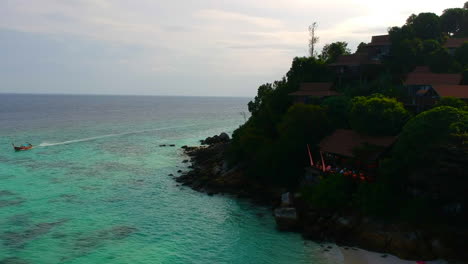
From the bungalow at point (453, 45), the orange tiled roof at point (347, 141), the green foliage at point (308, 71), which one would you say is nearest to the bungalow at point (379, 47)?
the bungalow at point (453, 45)

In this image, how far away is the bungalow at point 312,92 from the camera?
1695 inches

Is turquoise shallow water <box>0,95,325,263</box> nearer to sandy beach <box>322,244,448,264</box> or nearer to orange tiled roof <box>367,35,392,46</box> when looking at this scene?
sandy beach <box>322,244,448,264</box>

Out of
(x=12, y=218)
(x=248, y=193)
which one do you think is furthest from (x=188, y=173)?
(x=12, y=218)

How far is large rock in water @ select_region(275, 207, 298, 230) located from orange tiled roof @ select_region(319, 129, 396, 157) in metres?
6.60

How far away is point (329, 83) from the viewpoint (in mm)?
46781

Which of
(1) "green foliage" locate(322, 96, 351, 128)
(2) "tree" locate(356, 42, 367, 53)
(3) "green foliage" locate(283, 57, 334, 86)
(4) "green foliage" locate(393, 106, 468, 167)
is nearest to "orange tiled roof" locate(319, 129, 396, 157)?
(1) "green foliage" locate(322, 96, 351, 128)

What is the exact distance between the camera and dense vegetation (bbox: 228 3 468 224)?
2253cm

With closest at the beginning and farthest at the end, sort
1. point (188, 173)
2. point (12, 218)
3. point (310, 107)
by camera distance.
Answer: point (12, 218)
point (310, 107)
point (188, 173)

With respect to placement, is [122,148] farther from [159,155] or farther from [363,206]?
[363,206]

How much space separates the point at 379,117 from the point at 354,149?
348cm

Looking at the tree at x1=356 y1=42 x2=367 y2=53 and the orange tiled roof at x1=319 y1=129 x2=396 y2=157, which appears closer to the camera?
the orange tiled roof at x1=319 y1=129 x2=396 y2=157

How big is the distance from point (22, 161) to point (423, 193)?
157 ft

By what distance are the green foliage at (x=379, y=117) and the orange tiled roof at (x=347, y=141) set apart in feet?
2.66

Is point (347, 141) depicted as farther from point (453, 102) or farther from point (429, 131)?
point (453, 102)
